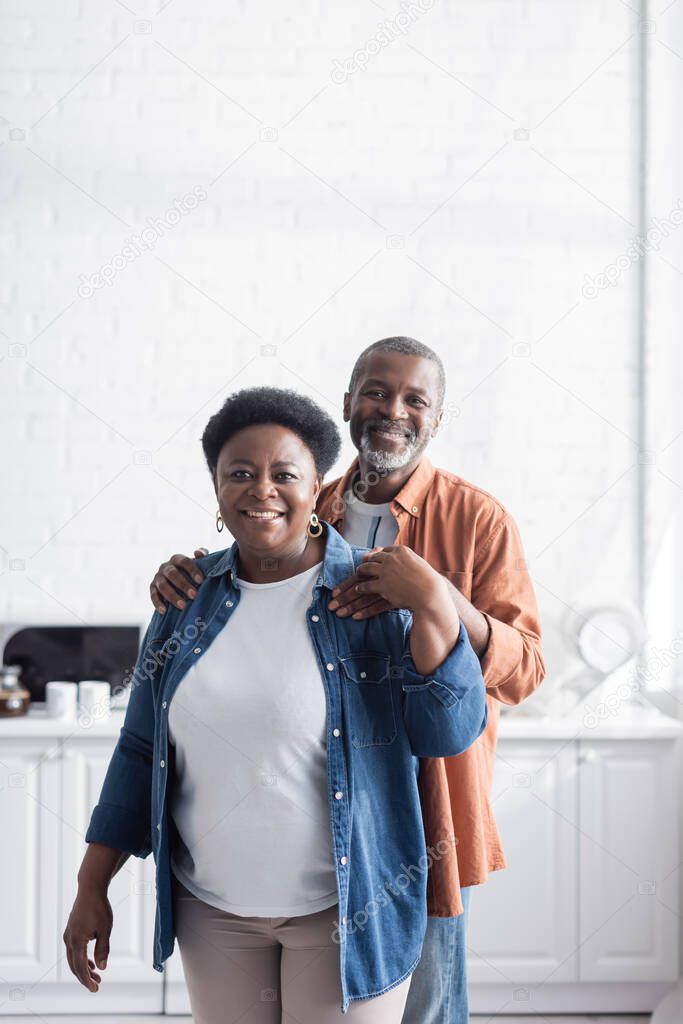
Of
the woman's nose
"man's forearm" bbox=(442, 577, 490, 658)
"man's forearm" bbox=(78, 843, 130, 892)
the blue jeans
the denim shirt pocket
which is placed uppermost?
the woman's nose

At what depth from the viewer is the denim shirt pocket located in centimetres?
108

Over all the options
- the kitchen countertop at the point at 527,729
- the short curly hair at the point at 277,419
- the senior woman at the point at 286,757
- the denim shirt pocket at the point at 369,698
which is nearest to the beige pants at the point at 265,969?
the senior woman at the point at 286,757

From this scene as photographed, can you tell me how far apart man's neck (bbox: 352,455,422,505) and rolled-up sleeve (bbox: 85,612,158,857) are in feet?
1.58

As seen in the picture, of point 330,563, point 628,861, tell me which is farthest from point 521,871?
point 330,563

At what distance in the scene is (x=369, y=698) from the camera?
110cm

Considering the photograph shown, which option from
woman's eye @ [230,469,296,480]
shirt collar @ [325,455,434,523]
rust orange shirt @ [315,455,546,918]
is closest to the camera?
woman's eye @ [230,469,296,480]

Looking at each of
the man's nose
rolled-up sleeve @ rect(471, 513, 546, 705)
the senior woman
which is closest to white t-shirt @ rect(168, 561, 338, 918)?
the senior woman

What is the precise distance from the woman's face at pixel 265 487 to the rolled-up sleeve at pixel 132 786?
212 mm

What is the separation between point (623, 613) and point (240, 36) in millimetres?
2179

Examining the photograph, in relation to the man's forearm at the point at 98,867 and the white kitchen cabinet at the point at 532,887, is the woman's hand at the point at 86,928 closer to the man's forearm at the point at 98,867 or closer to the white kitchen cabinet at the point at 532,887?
the man's forearm at the point at 98,867

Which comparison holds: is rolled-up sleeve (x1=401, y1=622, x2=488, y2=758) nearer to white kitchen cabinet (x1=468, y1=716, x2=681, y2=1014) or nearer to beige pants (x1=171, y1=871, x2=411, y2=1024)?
beige pants (x1=171, y1=871, x2=411, y2=1024)

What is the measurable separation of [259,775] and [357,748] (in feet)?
0.41

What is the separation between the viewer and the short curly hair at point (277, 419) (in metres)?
1.17

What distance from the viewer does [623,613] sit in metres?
2.58
